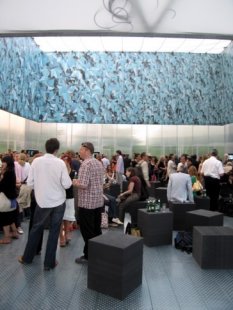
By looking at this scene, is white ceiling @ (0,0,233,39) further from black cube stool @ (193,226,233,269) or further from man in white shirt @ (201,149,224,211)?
man in white shirt @ (201,149,224,211)

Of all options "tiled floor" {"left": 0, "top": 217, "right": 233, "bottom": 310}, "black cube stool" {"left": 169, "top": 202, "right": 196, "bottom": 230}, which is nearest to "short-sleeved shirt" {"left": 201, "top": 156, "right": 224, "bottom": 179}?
"black cube stool" {"left": 169, "top": 202, "right": 196, "bottom": 230}

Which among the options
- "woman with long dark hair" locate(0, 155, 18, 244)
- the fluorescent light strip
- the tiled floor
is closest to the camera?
the tiled floor

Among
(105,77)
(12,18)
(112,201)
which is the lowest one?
(112,201)

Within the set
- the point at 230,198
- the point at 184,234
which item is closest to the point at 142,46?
the point at 230,198

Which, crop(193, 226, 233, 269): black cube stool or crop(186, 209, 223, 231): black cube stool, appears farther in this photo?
crop(186, 209, 223, 231): black cube stool

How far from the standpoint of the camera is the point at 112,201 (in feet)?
28.5

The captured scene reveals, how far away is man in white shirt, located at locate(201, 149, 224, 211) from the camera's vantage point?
10306 millimetres

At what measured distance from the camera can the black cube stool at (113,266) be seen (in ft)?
13.7

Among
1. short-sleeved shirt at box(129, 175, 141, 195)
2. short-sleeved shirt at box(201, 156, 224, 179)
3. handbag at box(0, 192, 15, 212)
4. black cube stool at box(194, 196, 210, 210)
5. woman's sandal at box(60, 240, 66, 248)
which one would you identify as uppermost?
short-sleeved shirt at box(201, 156, 224, 179)

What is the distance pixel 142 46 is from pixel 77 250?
21774 millimetres

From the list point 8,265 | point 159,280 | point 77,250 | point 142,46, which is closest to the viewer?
point 159,280

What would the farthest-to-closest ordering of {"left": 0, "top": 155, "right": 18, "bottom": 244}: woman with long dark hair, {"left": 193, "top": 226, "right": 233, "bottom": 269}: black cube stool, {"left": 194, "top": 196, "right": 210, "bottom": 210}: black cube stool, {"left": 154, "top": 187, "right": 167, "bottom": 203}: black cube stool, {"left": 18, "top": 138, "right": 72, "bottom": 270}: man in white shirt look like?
{"left": 154, "top": 187, "right": 167, "bottom": 203}: black cube stool, {"left": 194, "top": 196, "right": 210, "bottom": 210}: black cube stool, {"left": 0, "top": 155, "right": 18, "bottom": 244}: woman with long dark hair, {"left": 193, "top": 226, "right": 233, "bottom": 269}: black cube stool, {"left": 18, "top": 138, "right": 72, "bottom": 270}: man in white shirt

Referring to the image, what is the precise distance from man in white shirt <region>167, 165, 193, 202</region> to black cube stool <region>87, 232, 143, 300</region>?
3.69 metres

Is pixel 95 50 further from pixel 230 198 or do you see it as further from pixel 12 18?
pixel 12 18
